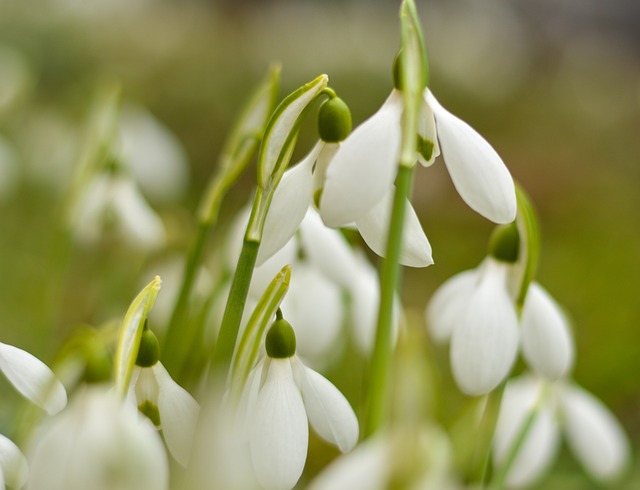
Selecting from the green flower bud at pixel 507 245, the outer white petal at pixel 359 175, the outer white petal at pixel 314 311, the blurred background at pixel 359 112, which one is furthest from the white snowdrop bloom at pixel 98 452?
the blurred background at pixel 359 112

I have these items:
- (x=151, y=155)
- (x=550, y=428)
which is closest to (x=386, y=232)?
(x=550, y=428)

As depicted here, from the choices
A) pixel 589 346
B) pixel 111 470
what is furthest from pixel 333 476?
pixel 589 346

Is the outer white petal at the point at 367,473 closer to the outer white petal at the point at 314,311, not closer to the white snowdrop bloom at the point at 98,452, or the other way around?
the white snowdrop bloom at the point at 98,452

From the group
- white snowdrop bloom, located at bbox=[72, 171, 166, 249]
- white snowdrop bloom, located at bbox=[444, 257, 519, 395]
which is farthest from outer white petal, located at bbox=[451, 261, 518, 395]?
white snowdrop bloom, located at bbox=[72, 171, 166, 249]

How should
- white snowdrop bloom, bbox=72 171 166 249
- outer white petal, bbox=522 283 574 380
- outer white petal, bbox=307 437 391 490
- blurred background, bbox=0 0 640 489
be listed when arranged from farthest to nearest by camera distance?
blurred background, bbox=0 0 640 489, white snowdrop bloom, bbox=72 171 166 249, outer white petal, bbox=522 283 574 380, outer white petal, bbox=307 437 391 490

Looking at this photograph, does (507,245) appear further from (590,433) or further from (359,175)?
(590,433)

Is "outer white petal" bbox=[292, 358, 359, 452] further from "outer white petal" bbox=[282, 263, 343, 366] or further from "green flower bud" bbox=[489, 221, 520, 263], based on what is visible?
"outer white petal" bbox=[282, 263, 343, 366]

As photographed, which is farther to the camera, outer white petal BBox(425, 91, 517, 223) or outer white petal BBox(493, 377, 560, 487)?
outer white petal BBox(493, 377, 560, 487)
